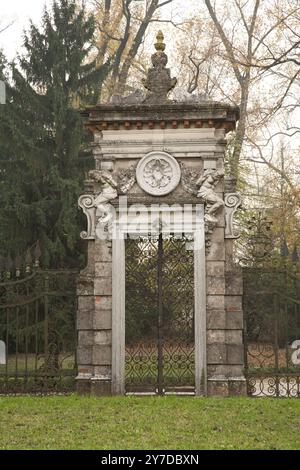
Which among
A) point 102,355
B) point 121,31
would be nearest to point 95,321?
point 102,355

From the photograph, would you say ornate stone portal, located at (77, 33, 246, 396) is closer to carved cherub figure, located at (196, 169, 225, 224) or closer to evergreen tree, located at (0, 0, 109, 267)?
carved cherub figure, located at (196, 169, 225, 224)

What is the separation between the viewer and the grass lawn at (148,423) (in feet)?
22.0

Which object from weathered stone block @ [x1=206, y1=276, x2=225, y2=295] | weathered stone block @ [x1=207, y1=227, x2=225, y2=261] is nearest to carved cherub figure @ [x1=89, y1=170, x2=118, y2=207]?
weathered stone block @ [x1=207, y1=227, x2=225, y2=261]

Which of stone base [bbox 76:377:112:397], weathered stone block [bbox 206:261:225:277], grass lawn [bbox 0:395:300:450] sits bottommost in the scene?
grass lawn [bbox 0:395:300:450]

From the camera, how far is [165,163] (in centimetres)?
1027

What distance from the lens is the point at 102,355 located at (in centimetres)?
999

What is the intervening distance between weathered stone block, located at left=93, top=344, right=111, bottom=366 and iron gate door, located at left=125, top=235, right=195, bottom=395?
0.43 metres

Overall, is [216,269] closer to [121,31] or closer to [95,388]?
[95,388]

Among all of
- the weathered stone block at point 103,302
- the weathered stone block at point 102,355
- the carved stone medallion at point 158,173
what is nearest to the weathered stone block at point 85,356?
the weathered stone block at point 102,355

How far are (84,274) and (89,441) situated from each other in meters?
3.76

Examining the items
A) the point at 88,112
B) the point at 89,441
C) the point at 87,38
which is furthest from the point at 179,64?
the point at 89,441

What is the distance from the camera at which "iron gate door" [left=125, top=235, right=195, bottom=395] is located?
401 inches

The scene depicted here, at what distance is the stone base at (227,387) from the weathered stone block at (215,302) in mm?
1077

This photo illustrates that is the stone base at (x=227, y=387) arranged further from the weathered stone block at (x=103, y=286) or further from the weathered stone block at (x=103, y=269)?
the weathered stone block at (x=103, y=269)
